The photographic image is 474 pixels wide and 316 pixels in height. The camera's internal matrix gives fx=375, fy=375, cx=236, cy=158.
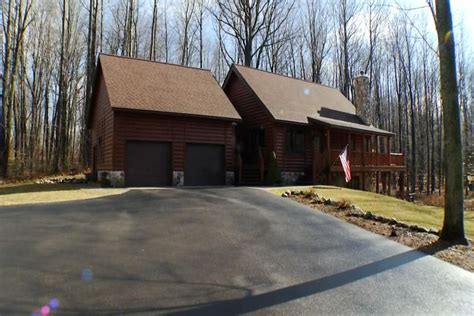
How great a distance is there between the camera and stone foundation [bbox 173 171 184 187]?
1753cm

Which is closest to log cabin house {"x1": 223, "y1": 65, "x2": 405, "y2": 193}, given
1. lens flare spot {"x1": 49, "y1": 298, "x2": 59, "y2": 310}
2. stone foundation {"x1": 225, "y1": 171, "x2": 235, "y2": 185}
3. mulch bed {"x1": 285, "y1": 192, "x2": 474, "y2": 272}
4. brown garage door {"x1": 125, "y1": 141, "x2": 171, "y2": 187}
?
stone foundation {"x1": 225, "y1": 171, "x2": 235, "y2": 185}

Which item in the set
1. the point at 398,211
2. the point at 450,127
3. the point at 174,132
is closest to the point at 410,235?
the point at 450,127

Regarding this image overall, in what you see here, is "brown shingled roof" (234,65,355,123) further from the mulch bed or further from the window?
the mulch bed

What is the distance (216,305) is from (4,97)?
27.9 m

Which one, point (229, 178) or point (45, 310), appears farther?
point (229, 178)

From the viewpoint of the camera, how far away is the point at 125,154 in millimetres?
16500

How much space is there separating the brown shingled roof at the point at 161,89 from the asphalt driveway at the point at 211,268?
8.51 metres

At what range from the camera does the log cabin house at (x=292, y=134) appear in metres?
20.1

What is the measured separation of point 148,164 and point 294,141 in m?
8.44

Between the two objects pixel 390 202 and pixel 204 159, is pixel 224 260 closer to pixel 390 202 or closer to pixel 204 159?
pixel 390 202

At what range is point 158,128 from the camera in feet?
56.5

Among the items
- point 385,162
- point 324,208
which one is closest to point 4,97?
point 324,208

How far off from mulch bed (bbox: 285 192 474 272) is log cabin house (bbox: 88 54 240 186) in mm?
7885

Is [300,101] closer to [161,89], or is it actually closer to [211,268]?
[161,89]
